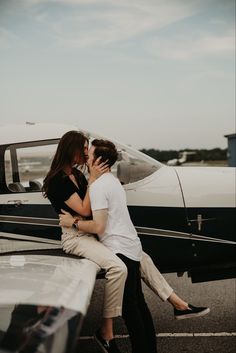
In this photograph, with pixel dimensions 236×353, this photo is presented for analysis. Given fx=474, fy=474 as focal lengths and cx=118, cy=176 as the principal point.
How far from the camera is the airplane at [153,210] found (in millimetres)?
4312

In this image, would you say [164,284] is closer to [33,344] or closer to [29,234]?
[29,234]

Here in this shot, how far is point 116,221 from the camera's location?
3.52m

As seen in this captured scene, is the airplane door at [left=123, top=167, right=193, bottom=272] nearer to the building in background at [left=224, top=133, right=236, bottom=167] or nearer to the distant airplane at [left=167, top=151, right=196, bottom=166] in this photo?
the building in background at [left=224, top=133, right=236, bottom=167]

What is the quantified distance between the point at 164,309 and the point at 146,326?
1.95 metres

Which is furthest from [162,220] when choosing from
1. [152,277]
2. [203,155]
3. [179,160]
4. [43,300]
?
[203,155]

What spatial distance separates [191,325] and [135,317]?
1.73 m

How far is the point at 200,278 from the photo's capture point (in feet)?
15.6

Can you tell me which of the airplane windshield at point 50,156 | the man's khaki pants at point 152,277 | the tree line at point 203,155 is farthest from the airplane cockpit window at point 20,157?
the tree line at point 203,155

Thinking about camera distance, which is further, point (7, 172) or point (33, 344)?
point (7, 172)

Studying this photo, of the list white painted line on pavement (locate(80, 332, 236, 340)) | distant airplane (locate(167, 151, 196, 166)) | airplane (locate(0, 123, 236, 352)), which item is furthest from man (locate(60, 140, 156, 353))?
distant airplane (locate(167, 151, 196, 166))

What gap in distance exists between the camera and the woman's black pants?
3420 mm

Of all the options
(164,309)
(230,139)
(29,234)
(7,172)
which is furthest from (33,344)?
(230,139)

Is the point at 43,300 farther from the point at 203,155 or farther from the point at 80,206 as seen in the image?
the point at 203,155

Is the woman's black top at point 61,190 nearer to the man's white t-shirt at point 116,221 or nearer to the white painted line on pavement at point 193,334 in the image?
the man's white t-shirt at point 116,221
